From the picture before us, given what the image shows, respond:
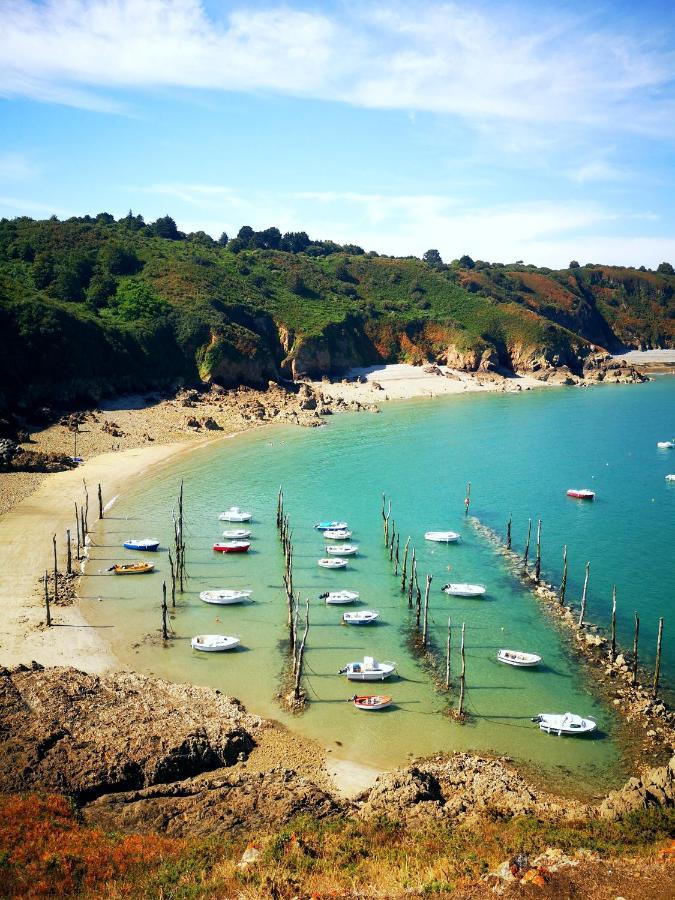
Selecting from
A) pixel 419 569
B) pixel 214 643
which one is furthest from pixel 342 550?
pixel 214 643

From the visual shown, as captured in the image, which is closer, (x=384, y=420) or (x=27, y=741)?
(x=27, y=741)

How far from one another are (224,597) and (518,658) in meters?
18.6

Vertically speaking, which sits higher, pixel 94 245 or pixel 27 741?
pixel 94 245

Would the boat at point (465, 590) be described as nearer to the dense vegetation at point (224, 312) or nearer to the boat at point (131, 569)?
the boat at point (131, 569)

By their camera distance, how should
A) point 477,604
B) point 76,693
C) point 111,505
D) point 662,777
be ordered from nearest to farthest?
1. point 662,777
2. point 76,693
3. point 477,604
4. point 111,505

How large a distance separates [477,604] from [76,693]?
2478 cm

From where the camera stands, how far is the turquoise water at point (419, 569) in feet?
103

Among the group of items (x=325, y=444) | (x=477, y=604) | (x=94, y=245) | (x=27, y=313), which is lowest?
(x=477, y=604)

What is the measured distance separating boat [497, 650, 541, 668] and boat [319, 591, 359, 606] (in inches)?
415

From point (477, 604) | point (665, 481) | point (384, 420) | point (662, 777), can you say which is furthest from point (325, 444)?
point (662, 777)

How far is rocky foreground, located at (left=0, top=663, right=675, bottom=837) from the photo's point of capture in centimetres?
→ 2255

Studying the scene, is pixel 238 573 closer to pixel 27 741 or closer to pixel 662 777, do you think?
pixel 27 741

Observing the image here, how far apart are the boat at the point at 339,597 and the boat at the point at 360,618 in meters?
2.17

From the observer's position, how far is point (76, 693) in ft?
95.2
